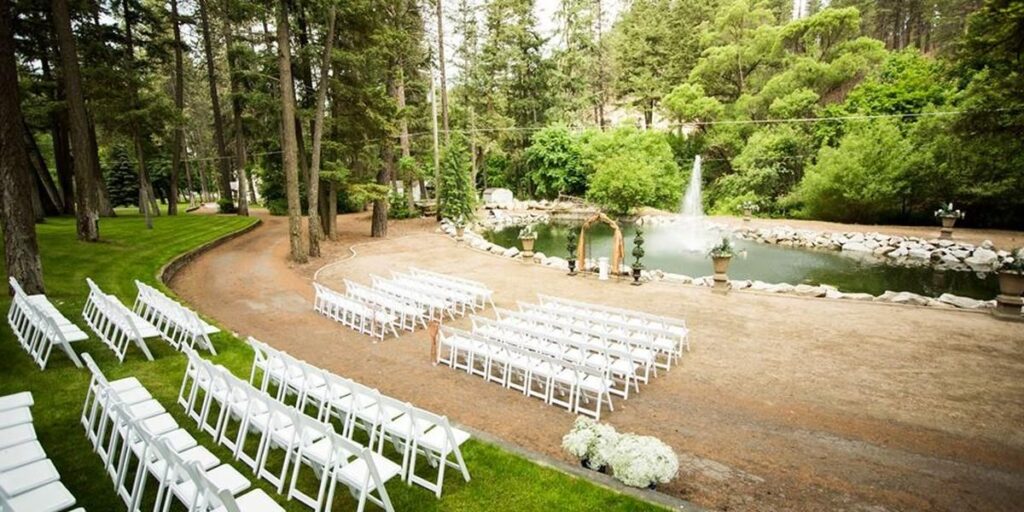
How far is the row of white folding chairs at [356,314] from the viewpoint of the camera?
10.1m

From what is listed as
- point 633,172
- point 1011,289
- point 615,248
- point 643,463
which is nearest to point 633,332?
point 643,463

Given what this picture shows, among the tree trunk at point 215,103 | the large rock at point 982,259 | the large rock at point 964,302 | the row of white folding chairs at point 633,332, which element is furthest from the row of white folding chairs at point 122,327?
the large rock at point 982,259


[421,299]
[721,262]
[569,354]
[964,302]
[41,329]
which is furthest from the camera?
[721,262]

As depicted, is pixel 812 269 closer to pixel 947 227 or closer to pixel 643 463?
pixel 947 227

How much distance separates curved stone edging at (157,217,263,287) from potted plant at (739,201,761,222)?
1223 inches

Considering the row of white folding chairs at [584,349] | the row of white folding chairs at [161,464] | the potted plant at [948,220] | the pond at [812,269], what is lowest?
the pond at [812,269]

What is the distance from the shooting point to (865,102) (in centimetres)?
3098

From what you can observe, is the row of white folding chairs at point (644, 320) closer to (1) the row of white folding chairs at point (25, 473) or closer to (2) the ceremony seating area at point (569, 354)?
(2) the ceremony seating area at point (569, 354)

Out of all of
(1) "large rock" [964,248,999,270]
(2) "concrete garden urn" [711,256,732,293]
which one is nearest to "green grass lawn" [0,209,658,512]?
(2) "concrete garden urn" [711,256,732,293]

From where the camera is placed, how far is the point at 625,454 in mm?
4754

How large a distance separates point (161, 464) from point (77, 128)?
58.0 ft

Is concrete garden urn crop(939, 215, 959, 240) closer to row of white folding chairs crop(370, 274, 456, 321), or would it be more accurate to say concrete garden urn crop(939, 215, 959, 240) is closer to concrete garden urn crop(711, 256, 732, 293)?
concrete garden urn crop(711, 256, 732, 293)

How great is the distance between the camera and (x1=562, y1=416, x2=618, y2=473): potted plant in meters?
4.99

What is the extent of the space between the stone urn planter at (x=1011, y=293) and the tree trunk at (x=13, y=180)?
839 inches
